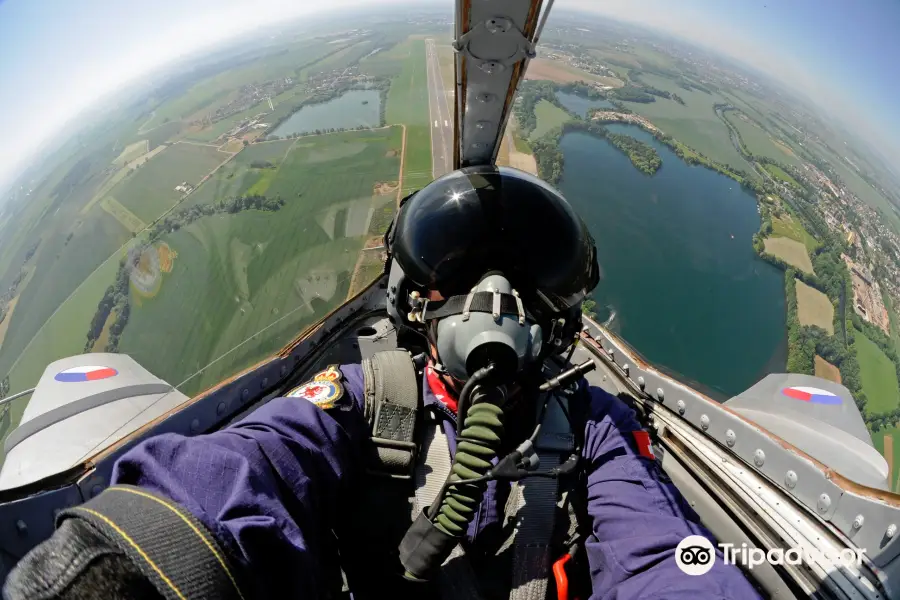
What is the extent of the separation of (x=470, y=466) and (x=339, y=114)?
54451mm

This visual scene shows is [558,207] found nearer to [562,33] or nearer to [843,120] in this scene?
[843,120]

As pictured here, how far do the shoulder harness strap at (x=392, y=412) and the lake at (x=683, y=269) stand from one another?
2302 centimetres

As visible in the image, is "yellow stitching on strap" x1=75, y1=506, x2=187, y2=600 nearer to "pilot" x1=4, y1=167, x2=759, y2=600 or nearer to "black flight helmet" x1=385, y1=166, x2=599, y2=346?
"pilot" x1=4, y1=167, x2=759, y2=600

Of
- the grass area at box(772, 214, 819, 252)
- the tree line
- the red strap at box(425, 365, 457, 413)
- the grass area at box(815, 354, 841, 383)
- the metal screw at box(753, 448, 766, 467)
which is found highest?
the red strap at box(425, 365, 457, 413)

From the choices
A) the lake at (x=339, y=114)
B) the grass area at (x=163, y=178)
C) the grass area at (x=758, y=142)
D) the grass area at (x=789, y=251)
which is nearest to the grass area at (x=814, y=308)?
the grass area at (x=789, y=251)

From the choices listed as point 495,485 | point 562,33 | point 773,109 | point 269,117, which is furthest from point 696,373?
point 562,33

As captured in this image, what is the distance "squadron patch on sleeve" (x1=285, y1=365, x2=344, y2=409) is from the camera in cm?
116

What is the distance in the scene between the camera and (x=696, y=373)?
22.0 m

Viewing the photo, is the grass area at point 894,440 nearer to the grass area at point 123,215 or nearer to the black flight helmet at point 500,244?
the black flight helmet at point 500,244

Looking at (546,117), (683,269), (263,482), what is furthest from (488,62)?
(546,117)

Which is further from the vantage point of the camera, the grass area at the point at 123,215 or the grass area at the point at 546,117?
the grass area at the point at 546,117

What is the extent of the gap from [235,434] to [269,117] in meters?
59.3

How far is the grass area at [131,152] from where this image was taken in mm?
46097

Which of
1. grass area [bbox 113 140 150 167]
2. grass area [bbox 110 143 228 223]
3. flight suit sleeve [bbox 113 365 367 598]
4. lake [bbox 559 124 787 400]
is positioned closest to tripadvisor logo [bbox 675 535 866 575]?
flight suit sleeve [bbox 113 365 367 598]
